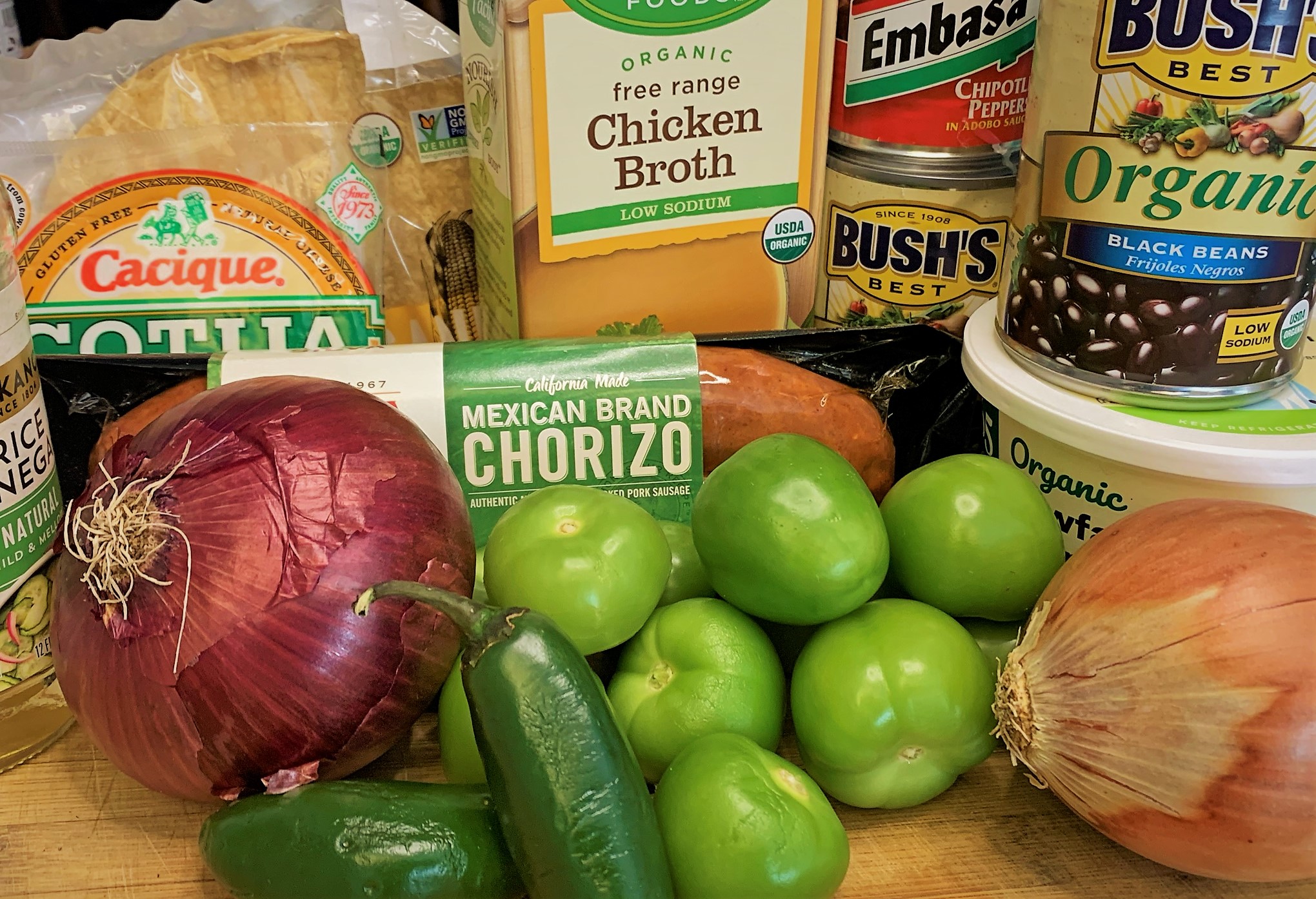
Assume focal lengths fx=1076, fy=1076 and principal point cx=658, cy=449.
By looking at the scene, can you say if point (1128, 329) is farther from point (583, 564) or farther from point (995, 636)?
point (583, 564)

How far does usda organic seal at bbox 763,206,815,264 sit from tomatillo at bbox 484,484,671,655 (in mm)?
377

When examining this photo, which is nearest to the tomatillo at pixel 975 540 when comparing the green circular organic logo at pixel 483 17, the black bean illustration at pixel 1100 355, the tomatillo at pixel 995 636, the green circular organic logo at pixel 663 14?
the tomatillo at pixel 995 636

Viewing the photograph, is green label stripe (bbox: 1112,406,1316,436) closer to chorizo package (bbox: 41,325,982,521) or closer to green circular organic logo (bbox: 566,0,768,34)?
chorizo package (bbox: 41,325,982,521)

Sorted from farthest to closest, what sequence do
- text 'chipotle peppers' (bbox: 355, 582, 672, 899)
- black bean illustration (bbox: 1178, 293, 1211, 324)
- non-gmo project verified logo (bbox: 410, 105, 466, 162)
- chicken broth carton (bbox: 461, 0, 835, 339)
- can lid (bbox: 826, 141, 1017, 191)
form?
non-gmo project verified logo (bbox: 410, 105, 466, 162)
can lid (bbox: 826, 141, 1017, 191)
chicken broth carton (bbox: 461, 0, 835, 339)
black bean illustration (bbox: 1178, 293, 1211, 324)
text 'chipotle peppers' (bbox: 355, 582, 672, 899)

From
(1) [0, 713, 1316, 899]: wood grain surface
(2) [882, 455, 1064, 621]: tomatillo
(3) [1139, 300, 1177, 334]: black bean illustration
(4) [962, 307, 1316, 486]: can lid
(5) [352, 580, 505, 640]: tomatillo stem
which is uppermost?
(3) [1139, 300, 1177, 334]: black bean illustration

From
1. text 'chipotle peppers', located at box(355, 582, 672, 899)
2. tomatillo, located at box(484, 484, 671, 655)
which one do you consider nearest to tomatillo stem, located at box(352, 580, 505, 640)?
text 'chipotle peppers', located at box(355, 582, 672, 899)

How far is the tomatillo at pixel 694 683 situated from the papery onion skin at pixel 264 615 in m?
0.15

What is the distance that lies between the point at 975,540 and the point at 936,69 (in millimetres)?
484

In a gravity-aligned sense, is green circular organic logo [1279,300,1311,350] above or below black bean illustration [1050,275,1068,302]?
below

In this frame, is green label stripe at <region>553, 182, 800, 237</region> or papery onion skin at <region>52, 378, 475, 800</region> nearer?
papery onion skin at <region>52, 378, 475, 800</region>

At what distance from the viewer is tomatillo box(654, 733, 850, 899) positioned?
2.17ft

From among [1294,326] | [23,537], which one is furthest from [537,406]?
[1294,326]

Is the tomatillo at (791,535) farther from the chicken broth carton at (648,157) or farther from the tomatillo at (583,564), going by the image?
the chicken broth carton at (648,157)

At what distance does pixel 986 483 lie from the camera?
0.85 meters
